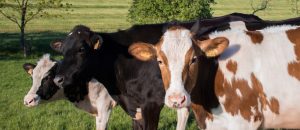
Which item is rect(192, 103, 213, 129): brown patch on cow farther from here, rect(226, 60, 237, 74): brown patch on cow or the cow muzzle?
Result: the cow muzzle

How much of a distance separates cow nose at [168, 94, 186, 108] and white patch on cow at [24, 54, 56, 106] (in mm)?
4028

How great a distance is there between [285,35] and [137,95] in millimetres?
2694

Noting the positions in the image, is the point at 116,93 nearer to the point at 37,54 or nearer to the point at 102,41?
the point at 102,41

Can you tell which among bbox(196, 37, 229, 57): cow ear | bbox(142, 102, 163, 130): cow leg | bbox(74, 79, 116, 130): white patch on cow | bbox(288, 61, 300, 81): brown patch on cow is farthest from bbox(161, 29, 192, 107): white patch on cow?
bbox(74, 79, 116, 130): white patch on cow

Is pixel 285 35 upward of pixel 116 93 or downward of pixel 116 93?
upward

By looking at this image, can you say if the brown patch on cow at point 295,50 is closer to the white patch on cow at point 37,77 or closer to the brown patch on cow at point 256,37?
the brown patch on cow at point 256,37

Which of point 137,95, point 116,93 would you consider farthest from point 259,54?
point 116,93

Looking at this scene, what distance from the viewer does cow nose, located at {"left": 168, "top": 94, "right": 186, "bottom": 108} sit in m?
4.57

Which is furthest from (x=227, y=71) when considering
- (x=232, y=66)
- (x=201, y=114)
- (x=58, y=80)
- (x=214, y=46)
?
(x=58, y=80)

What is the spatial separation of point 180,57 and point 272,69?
119 cm

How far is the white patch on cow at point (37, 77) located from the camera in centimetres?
795

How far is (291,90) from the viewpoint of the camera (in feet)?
17.2

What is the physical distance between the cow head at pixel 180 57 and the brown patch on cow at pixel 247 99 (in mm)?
464

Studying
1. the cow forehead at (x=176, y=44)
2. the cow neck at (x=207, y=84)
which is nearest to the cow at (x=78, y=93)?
the cow neck at (x=207, y=84)
